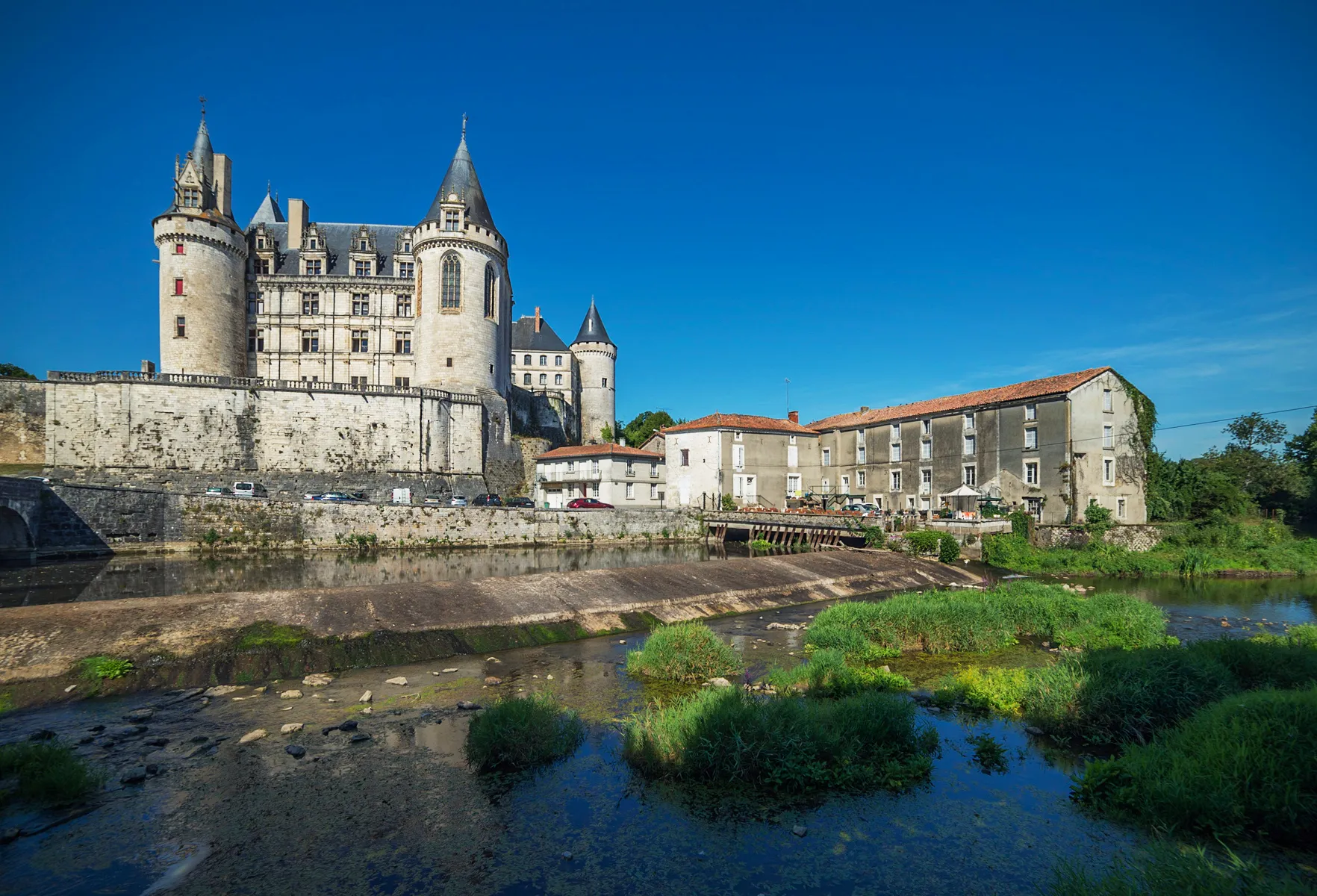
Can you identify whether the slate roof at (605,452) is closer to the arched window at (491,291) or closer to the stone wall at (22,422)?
the arched window at (491,291)

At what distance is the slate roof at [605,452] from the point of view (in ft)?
176

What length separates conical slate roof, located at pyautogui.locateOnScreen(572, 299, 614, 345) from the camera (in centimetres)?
7756

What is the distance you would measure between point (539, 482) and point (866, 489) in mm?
28188

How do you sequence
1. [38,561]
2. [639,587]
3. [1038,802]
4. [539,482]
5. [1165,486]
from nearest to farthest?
[1038,802] < [639,587] < [38,561] < [1165,486] < [539,482]

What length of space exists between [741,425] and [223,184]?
46.9m

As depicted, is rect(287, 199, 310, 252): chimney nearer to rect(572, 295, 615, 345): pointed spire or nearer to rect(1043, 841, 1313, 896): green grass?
rect(572, 295, 615, 345): pointed spire

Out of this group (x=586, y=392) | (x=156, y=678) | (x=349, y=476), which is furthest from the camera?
(x=586, y=392)

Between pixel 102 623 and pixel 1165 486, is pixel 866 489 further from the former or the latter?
pixel 102 623

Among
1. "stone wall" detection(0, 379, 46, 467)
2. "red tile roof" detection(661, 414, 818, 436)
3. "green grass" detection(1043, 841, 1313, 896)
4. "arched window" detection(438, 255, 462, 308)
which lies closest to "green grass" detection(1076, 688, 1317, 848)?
"green grass" detection(1043, 841, 1313, 896)

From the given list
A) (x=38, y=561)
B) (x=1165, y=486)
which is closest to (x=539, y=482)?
(x=38, y=561)

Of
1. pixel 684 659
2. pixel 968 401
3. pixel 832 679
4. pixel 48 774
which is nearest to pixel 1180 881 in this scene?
pixel 832 679

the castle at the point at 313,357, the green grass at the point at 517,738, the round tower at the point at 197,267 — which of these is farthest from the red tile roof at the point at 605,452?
the green grass at the point at 517,738

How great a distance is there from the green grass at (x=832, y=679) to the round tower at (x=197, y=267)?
172 feet

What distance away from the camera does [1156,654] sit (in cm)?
1154
